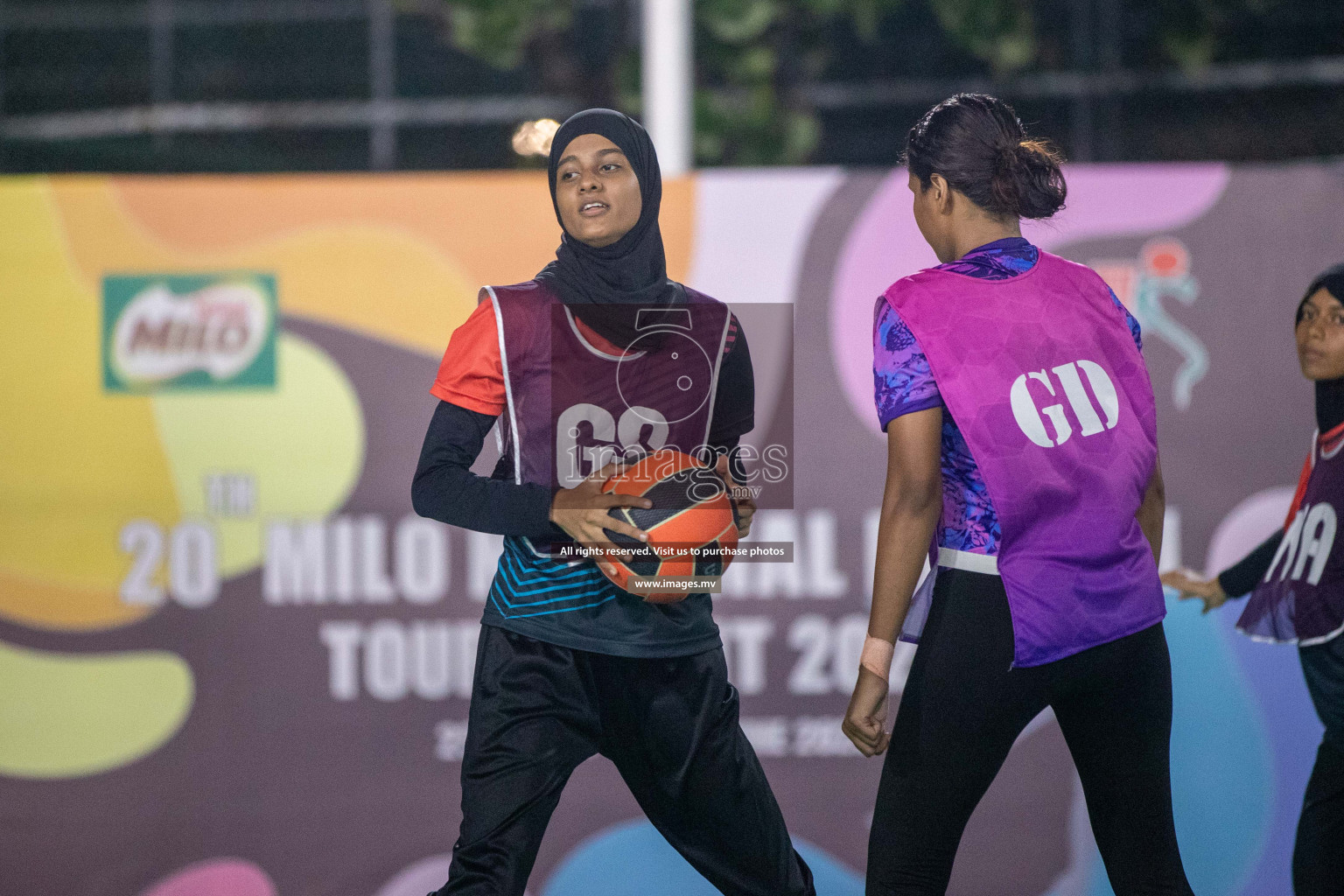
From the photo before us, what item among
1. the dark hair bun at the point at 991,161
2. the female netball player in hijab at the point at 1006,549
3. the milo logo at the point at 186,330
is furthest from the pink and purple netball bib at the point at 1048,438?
A: the milo logo at the point at 186,330

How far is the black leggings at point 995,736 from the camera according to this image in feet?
6.49

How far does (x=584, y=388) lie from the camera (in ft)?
7.16

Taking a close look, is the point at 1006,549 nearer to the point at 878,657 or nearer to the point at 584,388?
the point at 878,657

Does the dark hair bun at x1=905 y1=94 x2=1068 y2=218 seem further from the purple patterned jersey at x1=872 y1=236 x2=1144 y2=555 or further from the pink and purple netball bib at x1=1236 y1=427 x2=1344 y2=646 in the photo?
the pink and purple netball bib at x1=1236 y1=427 x2=1344 y2=646

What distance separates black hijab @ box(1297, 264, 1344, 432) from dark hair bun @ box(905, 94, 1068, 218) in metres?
1.03

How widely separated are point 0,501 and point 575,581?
6.84ft

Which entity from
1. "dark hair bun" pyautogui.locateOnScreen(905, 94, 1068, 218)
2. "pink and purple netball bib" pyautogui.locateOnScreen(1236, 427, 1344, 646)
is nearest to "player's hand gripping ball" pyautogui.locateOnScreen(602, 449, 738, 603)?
"dark hair bun" pyautogui.locateOnScreen(905, 94, 1068, 218)

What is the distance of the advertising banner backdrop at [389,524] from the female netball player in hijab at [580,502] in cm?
108

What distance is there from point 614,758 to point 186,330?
1.87 metres

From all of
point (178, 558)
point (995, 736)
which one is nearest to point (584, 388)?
point (995, 736)

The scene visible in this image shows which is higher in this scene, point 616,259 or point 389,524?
point 616,259

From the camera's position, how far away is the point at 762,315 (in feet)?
10.5

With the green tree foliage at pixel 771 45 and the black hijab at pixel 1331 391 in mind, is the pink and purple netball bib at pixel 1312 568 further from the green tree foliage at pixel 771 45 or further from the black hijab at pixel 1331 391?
the green tree foliage at pixel 771 45

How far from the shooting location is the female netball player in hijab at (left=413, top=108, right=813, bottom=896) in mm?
2125
